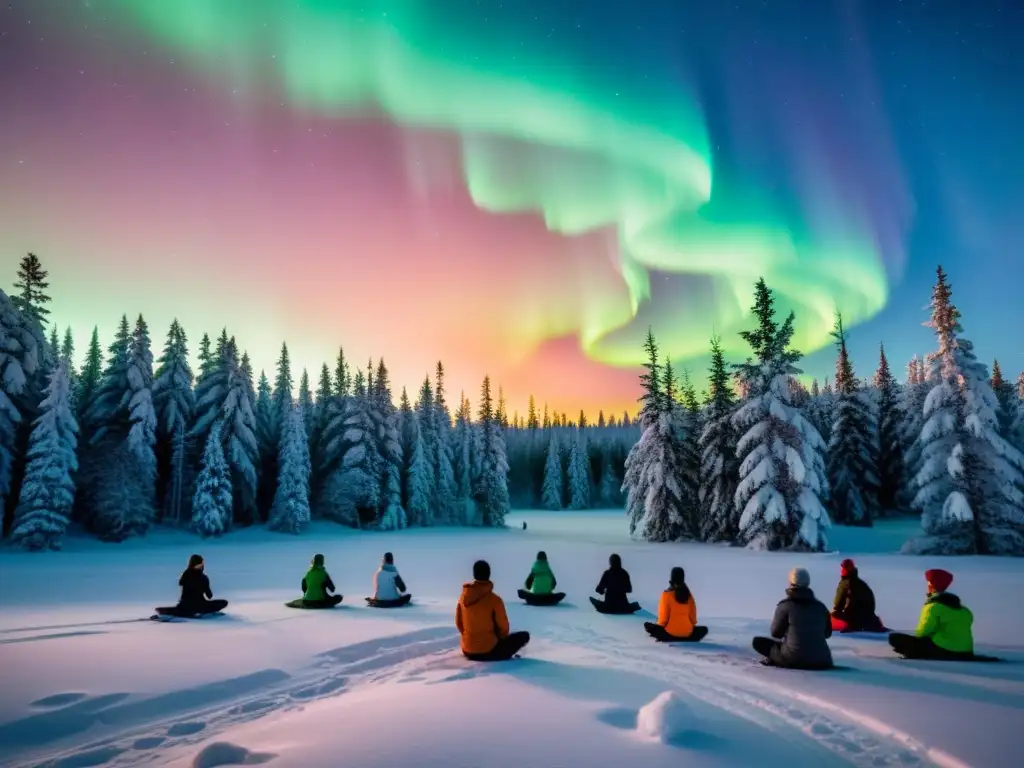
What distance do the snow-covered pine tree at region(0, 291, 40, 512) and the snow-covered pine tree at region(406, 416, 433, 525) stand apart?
105 feet

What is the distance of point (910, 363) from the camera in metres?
117

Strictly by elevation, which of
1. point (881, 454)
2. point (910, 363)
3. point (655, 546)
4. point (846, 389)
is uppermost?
point (910, 363)

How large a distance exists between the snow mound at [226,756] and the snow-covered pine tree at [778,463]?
3191 centimetres

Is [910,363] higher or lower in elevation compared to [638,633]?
higher

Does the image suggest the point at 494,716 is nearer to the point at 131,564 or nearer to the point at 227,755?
the point at 227,755

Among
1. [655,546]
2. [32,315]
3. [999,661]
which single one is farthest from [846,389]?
[32,315]

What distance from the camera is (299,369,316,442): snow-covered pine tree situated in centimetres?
6116

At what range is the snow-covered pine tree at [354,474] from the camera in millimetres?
55125

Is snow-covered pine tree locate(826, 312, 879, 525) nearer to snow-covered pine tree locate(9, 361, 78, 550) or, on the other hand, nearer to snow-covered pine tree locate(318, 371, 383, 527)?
snow-covered pine tree locate(318, 371, 383, 527)

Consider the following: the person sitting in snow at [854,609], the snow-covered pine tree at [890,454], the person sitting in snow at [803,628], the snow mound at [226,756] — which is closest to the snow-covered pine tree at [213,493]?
the person sitting in snow at [854,609]

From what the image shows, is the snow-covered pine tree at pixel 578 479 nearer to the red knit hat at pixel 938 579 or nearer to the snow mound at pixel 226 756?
the red knit hat at pixel 938 579

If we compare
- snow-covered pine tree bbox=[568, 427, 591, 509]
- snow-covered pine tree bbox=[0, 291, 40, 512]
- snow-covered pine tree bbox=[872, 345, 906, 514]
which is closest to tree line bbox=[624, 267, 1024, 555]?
snow-covered pine tree bbox=[872, 345, 906, 514]

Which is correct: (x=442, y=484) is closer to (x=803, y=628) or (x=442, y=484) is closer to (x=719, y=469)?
(x=719, y=469)

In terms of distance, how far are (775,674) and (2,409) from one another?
137 ft
